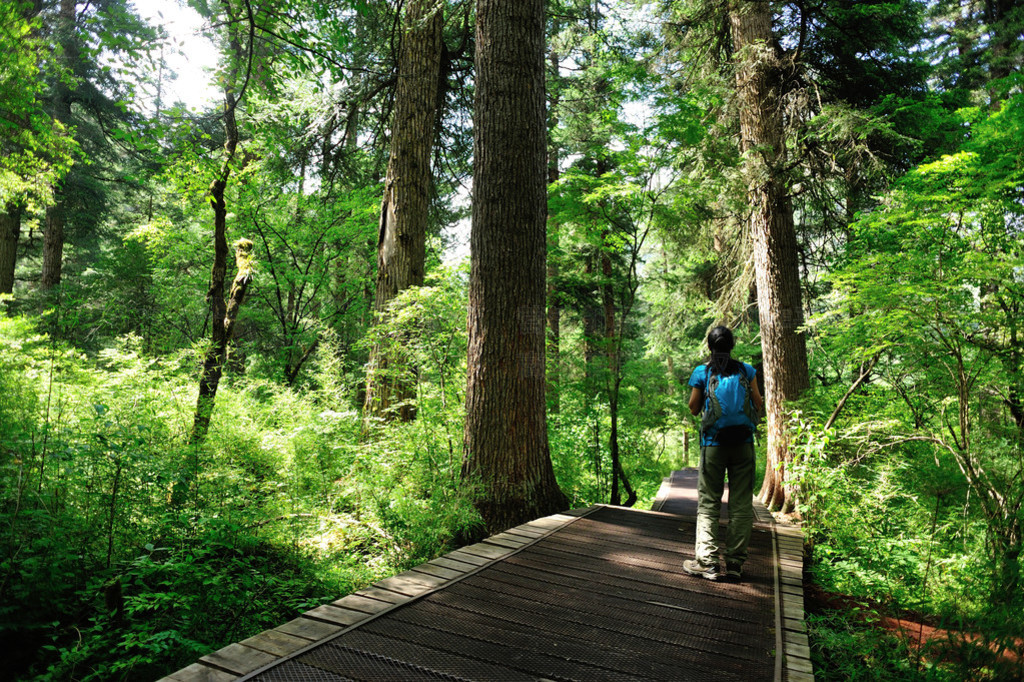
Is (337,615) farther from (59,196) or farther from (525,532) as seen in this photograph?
(59,196)

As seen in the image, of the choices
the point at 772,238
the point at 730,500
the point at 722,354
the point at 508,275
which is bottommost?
the point at 730,500

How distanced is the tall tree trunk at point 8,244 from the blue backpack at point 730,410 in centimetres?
1714

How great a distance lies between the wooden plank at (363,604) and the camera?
2.92 meters

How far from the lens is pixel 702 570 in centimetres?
391

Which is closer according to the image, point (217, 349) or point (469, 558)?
point (469, 558)

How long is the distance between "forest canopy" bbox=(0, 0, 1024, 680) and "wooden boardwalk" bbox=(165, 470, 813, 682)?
0.58 metres

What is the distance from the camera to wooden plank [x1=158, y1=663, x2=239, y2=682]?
2072 millimetres

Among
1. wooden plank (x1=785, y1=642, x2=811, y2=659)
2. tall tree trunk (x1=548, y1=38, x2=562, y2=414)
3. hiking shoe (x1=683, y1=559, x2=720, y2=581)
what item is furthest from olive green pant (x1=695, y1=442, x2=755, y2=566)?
tall tree trunk (x1=548, y1=38, x2=562, y2=414)

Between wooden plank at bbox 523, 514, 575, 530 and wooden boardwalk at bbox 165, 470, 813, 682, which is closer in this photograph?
wooden boardwalk at bbox 165, 470, 813, 682

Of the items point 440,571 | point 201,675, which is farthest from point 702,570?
point 201,675

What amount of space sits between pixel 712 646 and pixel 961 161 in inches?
186

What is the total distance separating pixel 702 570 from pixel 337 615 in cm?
266

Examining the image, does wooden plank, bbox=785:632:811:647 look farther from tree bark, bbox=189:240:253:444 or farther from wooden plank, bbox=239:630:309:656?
tree bark, bbox=189:240:253:444

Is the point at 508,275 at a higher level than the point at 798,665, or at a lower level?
higher
